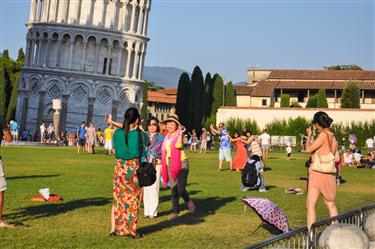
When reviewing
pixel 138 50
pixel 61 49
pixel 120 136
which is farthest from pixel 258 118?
pixel 120 136

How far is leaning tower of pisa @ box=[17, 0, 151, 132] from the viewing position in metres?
72.1

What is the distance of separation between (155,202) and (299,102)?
81992 millimetres

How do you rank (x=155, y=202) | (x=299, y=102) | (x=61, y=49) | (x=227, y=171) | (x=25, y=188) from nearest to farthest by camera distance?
(x=155, y=202), (x=25, y=188), (x=227, y=171), (x=61, y=49), (x=299, y=102)

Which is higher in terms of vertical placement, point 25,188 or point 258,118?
point 258,118

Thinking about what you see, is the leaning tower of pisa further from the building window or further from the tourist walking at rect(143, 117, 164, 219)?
the tourist walking at rect(143, 117, 164, 219)

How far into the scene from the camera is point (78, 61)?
7319 cm

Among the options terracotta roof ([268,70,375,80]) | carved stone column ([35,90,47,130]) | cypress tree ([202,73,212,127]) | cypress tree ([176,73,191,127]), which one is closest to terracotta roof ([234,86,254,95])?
terracotta roof ([268,70,375,80])

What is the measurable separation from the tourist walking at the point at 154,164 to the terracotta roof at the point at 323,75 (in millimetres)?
81115

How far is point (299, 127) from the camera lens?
65.1 metres

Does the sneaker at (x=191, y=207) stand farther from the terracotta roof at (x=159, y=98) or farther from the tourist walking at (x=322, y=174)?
the terracotta roof at (x=159, y=98)

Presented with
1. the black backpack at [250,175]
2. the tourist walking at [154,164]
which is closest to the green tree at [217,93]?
the black backpack at [250,175]

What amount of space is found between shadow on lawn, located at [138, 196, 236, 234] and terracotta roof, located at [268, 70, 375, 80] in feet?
261

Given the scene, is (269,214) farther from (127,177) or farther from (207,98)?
(207,98)

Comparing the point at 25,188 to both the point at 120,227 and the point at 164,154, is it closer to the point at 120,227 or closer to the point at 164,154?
the point at 164,154
